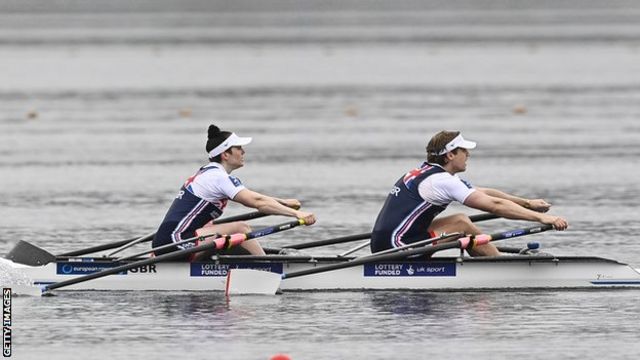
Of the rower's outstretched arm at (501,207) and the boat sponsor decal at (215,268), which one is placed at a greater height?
the rower's outstretched arm at (501,207)

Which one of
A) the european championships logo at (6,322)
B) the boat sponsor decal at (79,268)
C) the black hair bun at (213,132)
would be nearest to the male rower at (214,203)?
the black hair bun at (213,132)

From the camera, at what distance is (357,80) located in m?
54.1

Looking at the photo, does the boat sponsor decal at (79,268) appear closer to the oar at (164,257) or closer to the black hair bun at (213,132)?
the oar at (164,257)

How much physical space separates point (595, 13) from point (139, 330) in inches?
4657

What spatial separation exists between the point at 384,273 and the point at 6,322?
12.5 ft

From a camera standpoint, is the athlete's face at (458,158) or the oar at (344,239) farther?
the oar at (344,239)

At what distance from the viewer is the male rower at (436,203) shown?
57.9ft

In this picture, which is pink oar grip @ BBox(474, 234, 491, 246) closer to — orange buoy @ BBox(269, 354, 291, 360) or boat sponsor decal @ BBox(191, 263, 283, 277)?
boat sponsor decal @ BBox(191, 263, 283, 277)

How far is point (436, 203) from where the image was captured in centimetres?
1778

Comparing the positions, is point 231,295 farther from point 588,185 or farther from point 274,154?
point 274,154

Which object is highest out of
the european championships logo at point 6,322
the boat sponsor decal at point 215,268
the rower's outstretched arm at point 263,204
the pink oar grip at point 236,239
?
the rower's outstretched arm at point 263,204

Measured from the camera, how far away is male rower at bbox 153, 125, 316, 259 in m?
17.9

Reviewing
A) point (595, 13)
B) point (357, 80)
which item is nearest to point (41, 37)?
point (357, 80)

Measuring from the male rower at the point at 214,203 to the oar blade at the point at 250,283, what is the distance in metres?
0.49
